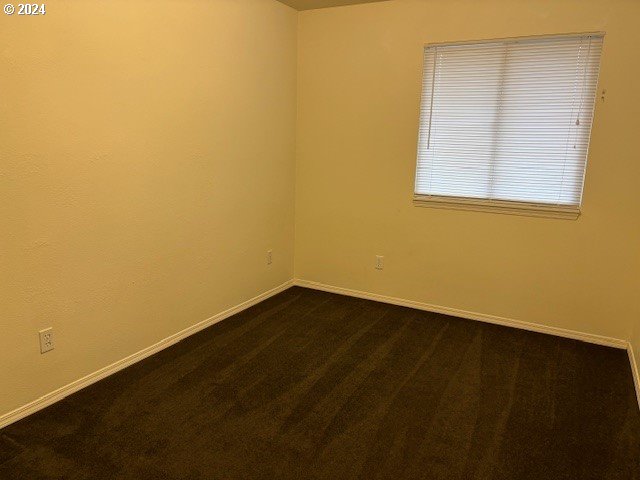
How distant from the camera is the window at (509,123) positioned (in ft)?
10.3

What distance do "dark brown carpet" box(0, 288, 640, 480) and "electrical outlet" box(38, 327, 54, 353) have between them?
0.31 meters

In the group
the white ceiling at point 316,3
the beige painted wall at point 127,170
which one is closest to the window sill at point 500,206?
the beige painted wall at point 127,170

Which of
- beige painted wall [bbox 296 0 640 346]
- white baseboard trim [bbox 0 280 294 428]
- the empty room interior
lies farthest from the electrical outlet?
beige painted wall [bbox 296 0 640 346]

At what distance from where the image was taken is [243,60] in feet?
11.1

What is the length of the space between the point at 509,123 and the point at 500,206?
2.08 feet

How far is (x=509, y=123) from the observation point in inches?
132

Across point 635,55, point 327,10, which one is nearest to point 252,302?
point 327,10

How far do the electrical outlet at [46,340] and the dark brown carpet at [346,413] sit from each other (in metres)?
0.31

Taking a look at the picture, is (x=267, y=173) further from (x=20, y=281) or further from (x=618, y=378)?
(x=618, y=378)

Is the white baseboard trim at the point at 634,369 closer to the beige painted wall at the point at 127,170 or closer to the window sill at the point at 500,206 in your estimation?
the window sill at the point at 500,206

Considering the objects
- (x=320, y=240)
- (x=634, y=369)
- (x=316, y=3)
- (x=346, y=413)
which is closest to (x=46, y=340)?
(x=346, y=413)

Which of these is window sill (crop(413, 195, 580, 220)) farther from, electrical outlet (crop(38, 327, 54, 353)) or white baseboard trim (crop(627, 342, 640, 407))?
electrical outlet (crop(38, 327, 54, 353))

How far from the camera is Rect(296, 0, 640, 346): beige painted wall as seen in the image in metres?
3.06

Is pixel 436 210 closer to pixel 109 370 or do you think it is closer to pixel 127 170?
pixel 127 170
